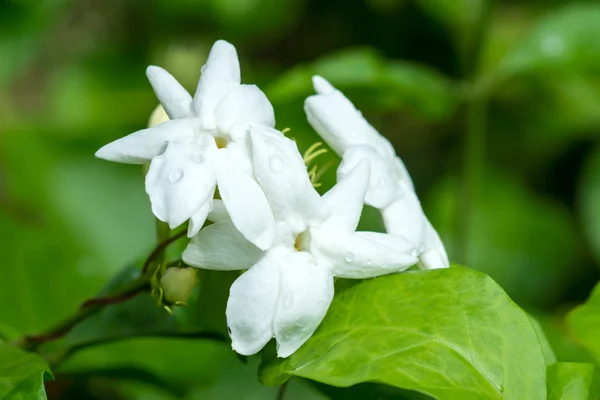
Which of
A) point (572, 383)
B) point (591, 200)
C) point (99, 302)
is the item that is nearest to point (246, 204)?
point (99, 302)

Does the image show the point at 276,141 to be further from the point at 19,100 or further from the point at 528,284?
the point at 19,100

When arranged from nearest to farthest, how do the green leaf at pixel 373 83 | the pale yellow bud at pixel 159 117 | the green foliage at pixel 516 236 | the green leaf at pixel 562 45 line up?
the pale yellow bud at pixel 159 117 < the green leaf at pixel 373 83 < the green leaf at pixel 562 45 < the green foliage at pixel 516 236

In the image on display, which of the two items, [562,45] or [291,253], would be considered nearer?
[291,253]

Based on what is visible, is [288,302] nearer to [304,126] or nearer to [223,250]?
[223,250]

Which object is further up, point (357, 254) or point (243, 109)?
point (243, 109)

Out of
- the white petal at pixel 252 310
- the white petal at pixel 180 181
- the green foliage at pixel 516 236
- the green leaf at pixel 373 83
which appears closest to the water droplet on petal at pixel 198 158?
the white petal at pixel 180 181

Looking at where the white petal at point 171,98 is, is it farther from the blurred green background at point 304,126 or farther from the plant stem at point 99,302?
the blurred green background at point 304,126

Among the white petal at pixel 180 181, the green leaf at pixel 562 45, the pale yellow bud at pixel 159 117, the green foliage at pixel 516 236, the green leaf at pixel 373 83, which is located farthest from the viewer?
the green foliage at pixel 516 236
